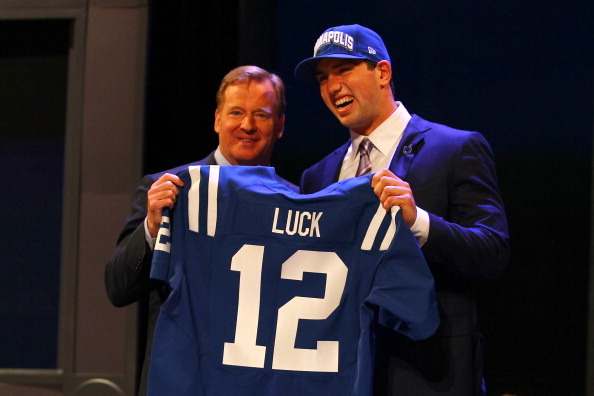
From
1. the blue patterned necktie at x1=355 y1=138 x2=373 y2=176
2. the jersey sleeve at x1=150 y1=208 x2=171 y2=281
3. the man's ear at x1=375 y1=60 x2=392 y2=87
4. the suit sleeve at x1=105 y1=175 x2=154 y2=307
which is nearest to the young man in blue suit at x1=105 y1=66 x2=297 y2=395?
the suit sleeve at x1=105 y1=175 x2=154 y2=307

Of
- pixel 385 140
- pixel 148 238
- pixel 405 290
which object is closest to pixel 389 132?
pixel 385 140

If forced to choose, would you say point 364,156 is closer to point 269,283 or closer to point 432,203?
point 432,203

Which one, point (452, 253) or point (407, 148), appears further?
point (407, 148)

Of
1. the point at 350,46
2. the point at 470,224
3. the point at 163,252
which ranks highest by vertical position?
the point at 350,46

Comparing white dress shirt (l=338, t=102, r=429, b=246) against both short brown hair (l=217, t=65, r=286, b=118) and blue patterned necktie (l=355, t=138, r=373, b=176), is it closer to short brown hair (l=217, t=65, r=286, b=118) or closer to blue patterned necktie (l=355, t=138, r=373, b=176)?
blue patterned necktie (l=355, t=138, r=373, b=176)

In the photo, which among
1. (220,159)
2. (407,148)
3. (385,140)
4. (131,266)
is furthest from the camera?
(220,159)

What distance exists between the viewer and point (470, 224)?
2.05 meters

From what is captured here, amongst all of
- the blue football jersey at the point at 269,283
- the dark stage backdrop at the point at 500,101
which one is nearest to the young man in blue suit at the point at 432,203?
the blue football jersey at the point at 269,283

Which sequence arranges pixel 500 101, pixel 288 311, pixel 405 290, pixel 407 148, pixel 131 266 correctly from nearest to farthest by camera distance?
1. pixel 405 290
2. pixel 288 311
3. pixel 131 266
4. pixel 407 148
5. pixel 500 101

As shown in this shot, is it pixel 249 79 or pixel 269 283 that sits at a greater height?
pixel 249 79

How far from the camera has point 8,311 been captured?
11.4ft

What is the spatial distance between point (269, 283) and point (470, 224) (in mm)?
579

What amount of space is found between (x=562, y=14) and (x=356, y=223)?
1.75m

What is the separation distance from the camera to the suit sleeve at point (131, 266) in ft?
6.73
